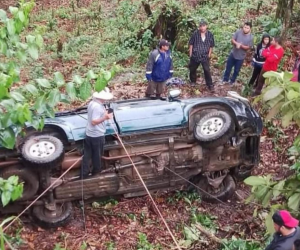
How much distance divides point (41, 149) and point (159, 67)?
390 cm

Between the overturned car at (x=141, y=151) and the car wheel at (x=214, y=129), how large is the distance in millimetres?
14

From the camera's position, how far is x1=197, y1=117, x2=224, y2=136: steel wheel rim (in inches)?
297

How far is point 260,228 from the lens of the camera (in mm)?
7785

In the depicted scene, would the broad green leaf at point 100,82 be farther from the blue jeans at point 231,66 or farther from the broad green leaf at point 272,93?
the blue jeans at point 231,66

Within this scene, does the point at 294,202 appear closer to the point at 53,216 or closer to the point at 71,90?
the point at 71,90

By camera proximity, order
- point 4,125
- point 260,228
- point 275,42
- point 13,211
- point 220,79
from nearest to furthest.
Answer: point 4,125 < point 13,211 < point 260,228 < point 275,42 < point 220,79

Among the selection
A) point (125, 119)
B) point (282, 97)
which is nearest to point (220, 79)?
point (125, 119)

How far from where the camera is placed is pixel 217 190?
27.2ft

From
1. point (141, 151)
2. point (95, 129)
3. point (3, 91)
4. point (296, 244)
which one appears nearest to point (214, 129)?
point (141, 151)

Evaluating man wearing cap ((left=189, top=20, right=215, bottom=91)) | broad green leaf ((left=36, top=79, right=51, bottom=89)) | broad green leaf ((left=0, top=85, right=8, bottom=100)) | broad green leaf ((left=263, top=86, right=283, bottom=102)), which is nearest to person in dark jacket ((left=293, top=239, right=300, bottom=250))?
broad green leaf ((left=263, top=86, right=283, bottom=102))

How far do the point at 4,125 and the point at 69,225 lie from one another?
413 centimetres

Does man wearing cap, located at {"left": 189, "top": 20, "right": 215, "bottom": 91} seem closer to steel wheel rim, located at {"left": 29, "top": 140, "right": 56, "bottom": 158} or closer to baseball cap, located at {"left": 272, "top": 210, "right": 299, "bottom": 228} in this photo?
steel wheel rim, located at {"left": 29, "top": 140, "right": 56, "bottom": 158}

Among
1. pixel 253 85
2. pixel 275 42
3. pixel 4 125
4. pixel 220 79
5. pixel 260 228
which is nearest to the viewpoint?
pixel 4 125

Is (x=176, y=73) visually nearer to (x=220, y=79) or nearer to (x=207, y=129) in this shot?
(x=220, y=79)
